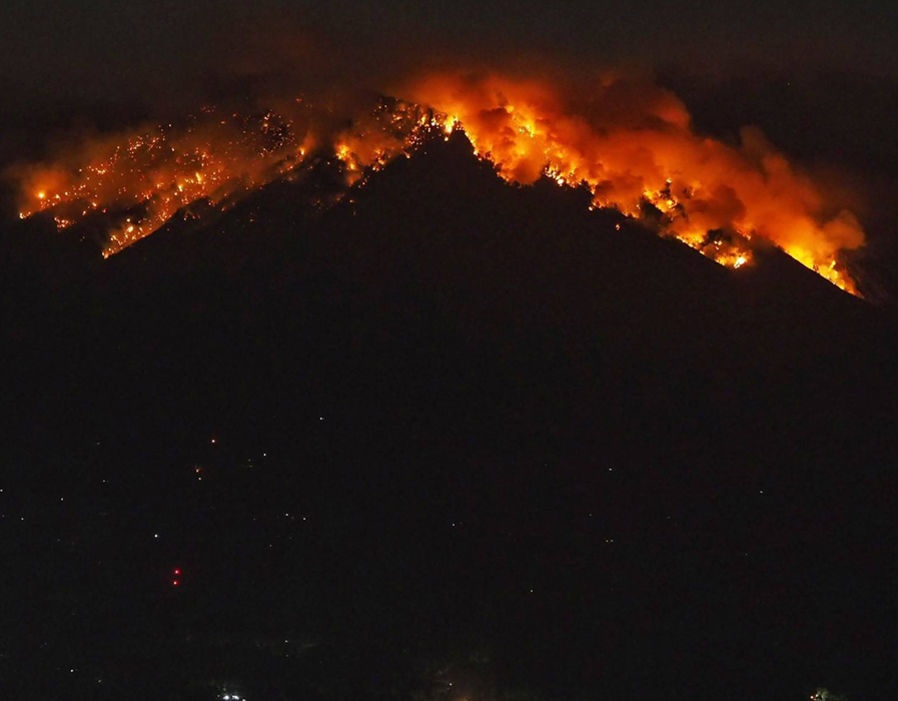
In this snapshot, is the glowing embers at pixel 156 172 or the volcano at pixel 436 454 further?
the glowing embers at pixel 156 172

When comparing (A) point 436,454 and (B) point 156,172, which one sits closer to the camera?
(A) point 436,454

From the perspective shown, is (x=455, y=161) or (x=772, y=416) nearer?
(x=772, y=416)

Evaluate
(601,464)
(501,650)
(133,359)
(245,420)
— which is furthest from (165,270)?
(501,650)

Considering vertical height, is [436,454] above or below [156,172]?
below

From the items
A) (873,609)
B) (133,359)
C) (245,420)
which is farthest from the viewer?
(133,359)

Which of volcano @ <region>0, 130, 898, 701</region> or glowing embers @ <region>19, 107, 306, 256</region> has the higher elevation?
glowing embers @ <region>19, 107, 306, 256</region>

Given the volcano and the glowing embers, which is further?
the glowing embers

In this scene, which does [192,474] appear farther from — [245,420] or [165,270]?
[165,270]

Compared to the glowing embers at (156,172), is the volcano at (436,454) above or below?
below
